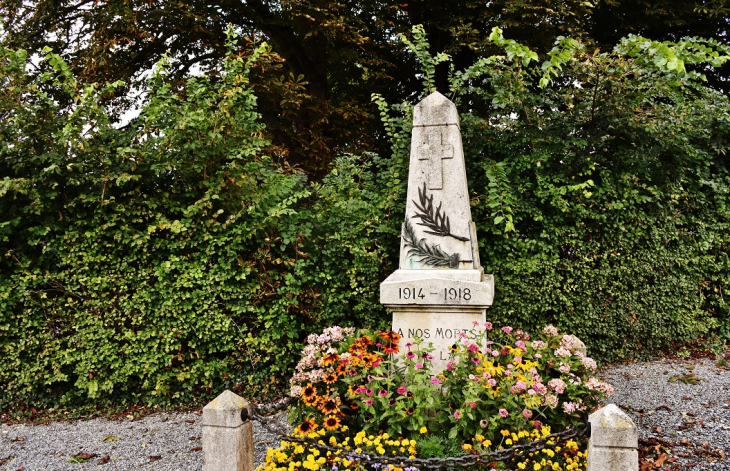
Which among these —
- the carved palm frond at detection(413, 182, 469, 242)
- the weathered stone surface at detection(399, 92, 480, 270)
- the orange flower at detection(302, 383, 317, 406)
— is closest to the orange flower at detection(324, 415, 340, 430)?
the orange flower at detection(302, 383, 317, 406)

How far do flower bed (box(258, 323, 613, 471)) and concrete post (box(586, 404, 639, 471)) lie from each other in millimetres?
565

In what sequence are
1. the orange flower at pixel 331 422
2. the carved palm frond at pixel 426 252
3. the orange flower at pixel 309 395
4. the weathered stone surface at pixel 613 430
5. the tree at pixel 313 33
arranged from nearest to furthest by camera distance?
the weathered stone surface at pixel 613 430, the orange flower at pixel 331 422, the orange flower at pixel 309 395, the carved palm frond at pixel 426 252, the tree at pixel 313 33

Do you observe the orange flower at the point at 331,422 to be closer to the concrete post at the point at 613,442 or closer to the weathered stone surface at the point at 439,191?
the weathered stone surface at the point at 439,191

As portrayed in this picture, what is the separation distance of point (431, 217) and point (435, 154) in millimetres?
561

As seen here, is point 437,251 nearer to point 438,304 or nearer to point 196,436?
point 438,304

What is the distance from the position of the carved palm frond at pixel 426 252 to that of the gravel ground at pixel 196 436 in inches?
82.1

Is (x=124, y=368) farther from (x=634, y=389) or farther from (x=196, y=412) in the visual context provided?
(x=634, y=389)

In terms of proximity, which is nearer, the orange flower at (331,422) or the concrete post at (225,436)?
the concrete post at (225,436)

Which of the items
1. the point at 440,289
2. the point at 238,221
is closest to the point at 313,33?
the point at 238,221

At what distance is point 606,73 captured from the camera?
515 centimetres

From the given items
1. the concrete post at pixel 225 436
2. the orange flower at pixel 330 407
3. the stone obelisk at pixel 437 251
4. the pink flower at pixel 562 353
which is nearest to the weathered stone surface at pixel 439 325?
the stone obelisk at pixel 437 251

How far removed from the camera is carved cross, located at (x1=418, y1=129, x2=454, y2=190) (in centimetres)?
433

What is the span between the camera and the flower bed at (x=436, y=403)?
333cm

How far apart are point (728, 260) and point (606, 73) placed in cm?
333
